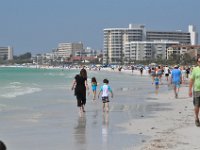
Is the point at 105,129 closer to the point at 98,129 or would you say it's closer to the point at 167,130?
the point at 98,129

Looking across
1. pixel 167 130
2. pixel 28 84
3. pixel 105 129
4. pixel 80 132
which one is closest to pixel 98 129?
pixel 105 129

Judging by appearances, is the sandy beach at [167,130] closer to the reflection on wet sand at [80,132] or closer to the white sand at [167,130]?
the white sand at [167,130]

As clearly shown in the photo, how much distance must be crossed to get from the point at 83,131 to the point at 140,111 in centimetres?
522

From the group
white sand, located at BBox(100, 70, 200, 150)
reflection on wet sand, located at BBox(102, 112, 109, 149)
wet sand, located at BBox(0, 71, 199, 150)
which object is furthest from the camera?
reflection on wet sand, located at BBox(102, 112, 109, 149)

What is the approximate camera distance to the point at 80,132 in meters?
10.4

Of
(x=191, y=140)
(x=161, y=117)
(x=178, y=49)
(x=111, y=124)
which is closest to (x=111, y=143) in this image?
(x=191, y=140)

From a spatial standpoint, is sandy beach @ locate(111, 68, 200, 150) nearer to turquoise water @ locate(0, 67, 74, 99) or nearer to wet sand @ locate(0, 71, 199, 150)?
wet sand @ locate(0, 71, 199, 150)

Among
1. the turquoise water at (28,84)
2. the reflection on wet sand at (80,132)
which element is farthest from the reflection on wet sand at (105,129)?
the turquoise water at (28,84)

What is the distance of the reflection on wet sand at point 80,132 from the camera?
908cm

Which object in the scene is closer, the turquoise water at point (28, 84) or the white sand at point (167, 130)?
the white sand at point (167, 130)

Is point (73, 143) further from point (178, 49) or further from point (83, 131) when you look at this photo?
point (178, 49)

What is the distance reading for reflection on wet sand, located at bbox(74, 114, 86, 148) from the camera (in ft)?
29.8

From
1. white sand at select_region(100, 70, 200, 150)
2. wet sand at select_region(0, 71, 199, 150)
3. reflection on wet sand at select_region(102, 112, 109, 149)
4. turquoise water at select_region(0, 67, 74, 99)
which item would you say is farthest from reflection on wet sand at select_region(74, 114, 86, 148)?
turquoise water at select_region(0, 67, 74, 99)

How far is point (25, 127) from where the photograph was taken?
11.5m
